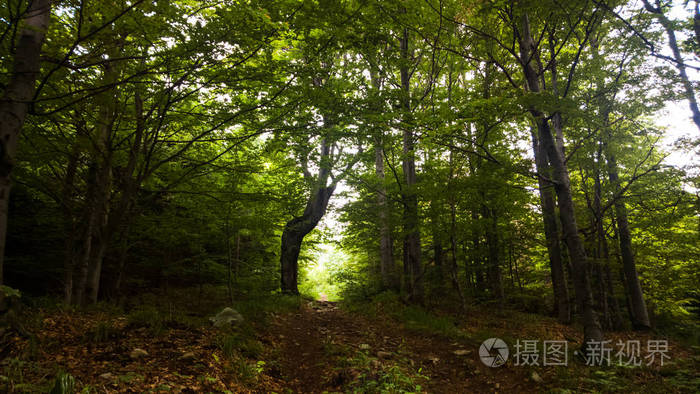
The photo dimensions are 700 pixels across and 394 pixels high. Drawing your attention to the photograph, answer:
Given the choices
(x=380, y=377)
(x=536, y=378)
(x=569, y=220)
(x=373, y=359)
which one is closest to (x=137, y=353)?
(x=380, y=377)

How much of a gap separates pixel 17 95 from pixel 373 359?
5977mm

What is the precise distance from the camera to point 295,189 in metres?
13.2

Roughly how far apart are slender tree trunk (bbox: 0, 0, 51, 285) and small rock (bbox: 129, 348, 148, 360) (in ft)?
5.91

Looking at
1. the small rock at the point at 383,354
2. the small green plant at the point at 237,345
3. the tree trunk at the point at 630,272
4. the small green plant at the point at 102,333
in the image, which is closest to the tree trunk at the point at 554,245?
the tree trunk at the point at 630,272

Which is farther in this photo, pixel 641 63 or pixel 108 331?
pixel 641 63

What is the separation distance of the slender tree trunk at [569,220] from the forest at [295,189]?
4 cm

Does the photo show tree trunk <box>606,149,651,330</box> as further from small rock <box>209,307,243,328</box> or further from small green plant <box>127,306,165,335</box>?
small green plant <box>127,306,165,335</box>

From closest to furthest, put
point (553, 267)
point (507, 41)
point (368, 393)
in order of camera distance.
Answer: point (368, 393) → point (507, 41) → point (553, 267)

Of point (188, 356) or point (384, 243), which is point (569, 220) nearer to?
point (188, 356)

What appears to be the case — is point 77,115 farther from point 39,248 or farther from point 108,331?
point 39,248

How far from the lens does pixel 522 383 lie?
5051mm

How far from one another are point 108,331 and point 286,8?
5.53m

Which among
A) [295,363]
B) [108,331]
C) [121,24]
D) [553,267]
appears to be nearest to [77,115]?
[121,24]

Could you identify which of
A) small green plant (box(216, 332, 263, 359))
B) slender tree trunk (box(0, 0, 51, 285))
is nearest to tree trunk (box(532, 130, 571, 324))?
small green plant (box(216, 332, 263, 359))
